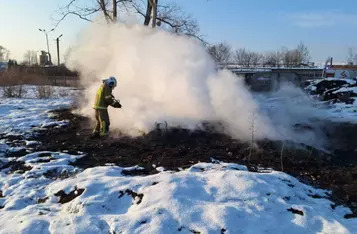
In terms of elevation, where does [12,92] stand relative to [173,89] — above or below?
below

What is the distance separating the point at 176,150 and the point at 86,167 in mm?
1927

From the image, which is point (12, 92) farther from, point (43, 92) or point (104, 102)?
point (104, 102)

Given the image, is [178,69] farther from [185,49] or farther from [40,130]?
[40,130]

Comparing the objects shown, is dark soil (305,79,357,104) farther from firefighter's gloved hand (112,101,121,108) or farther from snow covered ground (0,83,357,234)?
snow covered ground (0,83,357,234)

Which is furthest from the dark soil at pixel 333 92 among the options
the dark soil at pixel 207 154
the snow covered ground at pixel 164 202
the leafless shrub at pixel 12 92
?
the leafless shrub at pixel 12 92

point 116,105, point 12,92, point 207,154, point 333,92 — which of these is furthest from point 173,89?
point 12,92

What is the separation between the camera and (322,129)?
34.8 feet

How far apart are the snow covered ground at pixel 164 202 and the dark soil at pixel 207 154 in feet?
1.37

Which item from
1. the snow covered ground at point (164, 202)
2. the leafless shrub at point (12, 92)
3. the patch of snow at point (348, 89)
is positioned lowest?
the snow covered ground at point (164, 202)

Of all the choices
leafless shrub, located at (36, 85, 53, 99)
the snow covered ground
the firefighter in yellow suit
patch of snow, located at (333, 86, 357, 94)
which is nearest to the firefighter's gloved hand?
the firefighter in yellow suit

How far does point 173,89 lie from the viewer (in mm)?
9312

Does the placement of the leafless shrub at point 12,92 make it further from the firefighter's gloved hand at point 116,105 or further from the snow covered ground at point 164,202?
the snow covered ground at point 164,202

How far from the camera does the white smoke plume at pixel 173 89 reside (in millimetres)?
8750

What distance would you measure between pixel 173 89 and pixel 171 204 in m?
5.28
